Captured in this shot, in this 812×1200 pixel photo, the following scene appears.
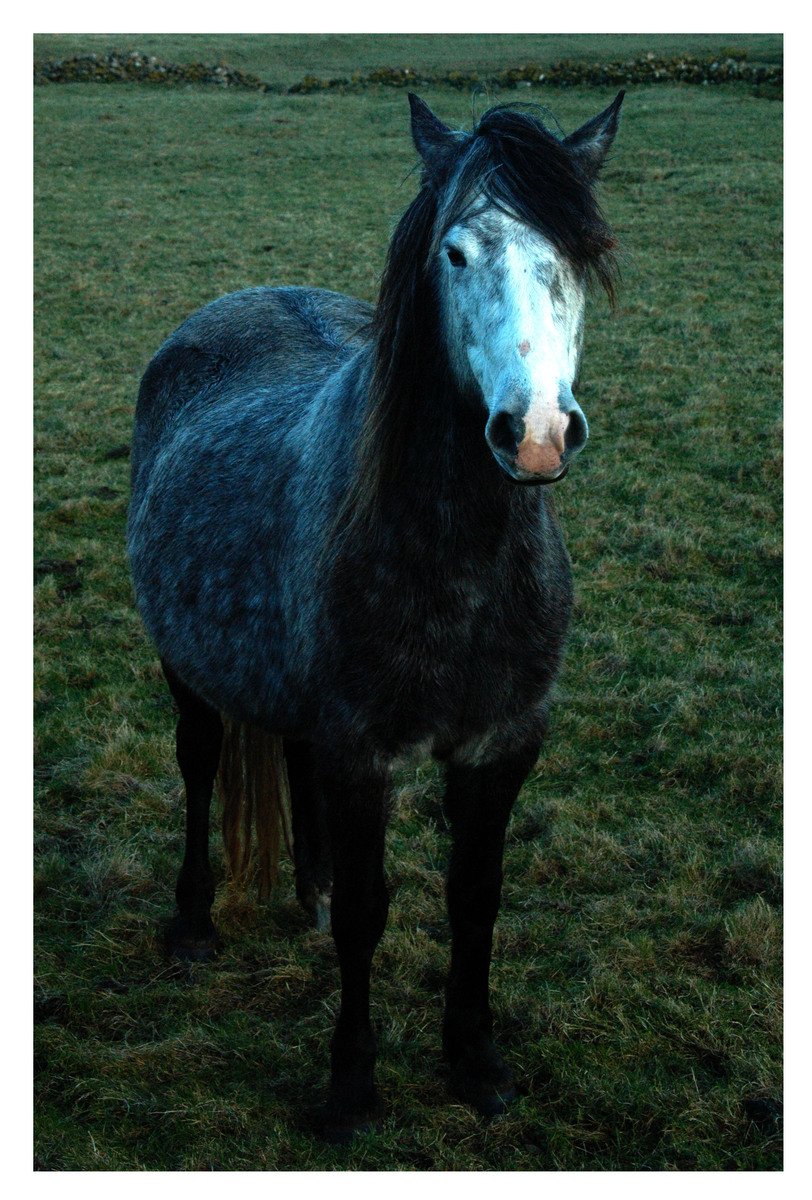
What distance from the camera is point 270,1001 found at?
11.6ft

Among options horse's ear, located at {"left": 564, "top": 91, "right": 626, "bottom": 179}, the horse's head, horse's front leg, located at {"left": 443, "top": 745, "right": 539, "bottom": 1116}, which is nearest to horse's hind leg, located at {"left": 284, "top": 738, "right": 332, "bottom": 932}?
horse's front leg, located at {"left": 443, "top": 745, "right": 539, "bottom": 1116}

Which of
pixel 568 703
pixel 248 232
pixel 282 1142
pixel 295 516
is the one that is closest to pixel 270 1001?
pixel 282 1142

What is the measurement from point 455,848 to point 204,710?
1227 millimetres

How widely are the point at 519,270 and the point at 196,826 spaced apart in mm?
A: 2537

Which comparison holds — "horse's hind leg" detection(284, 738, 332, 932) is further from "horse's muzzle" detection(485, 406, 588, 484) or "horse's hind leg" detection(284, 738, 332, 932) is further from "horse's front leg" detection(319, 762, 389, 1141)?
"horse's muzzle" detection(485, 406, 588, 484)

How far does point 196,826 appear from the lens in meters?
3.85

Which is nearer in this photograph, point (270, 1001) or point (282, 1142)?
point (282, 1142)

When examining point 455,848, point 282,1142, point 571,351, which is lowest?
point 282,1142

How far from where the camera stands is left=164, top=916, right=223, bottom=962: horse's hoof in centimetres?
374

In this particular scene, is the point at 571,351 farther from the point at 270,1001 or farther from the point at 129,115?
the point at 129,115

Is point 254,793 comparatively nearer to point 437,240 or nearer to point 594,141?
point 437,240

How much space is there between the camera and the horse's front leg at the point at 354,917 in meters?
2.77

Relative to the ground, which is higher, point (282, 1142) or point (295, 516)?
point (295, 516)

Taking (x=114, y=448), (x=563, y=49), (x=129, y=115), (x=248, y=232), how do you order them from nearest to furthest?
(x=114, y=448), (x=248, y=232), (x=129, y=115), (x=563, y=49)
